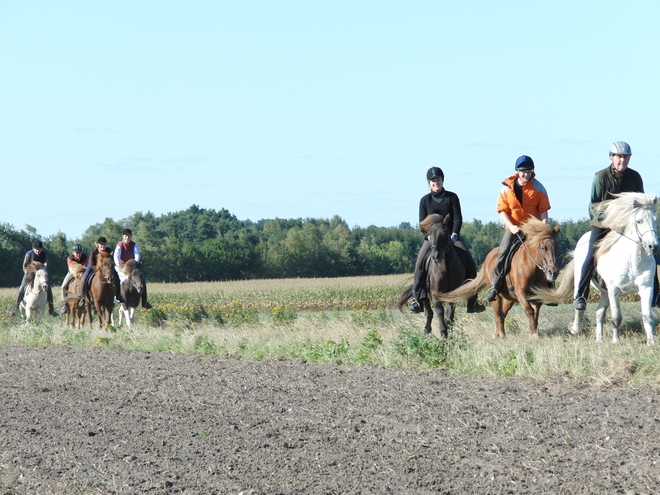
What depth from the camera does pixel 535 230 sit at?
12078 mm

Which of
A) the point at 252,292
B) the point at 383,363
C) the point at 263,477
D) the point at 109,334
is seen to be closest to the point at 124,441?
the point at 263,477

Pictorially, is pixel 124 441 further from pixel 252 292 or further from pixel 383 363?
pixel 252 292

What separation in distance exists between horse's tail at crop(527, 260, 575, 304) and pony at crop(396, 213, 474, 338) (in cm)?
123

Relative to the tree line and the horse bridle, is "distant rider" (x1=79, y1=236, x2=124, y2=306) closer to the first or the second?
the horse bridle

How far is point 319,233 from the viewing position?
9512 centimetres

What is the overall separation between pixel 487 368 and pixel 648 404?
7.87 ft

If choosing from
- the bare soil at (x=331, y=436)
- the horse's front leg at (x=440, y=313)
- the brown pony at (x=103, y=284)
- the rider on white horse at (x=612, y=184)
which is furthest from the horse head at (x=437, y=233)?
the brown pony at (x=103, y=284)

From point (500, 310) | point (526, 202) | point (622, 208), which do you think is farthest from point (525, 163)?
point (500, 310)

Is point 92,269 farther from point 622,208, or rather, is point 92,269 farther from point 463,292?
point 622,208

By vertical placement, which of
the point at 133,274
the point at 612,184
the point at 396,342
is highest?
the point at 612,184

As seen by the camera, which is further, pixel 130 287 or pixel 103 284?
pixel 130 287

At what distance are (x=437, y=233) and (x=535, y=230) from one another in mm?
1430

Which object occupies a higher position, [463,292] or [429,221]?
[429,221]

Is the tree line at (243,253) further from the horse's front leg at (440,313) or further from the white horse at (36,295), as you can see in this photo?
the horse's front leg at (440,313)
